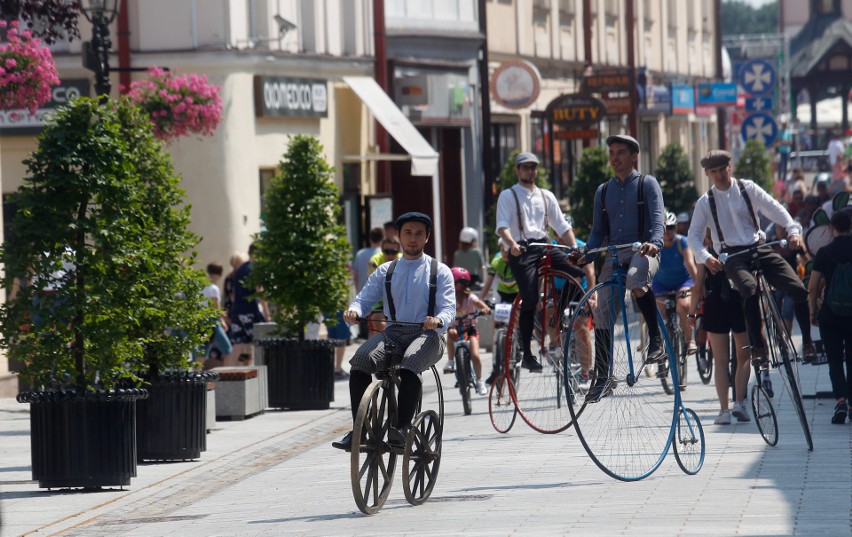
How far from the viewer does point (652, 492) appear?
11141 millimetres

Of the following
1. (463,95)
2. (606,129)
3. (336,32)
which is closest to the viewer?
(336,32)

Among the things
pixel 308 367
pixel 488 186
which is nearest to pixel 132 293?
pixel 308 367

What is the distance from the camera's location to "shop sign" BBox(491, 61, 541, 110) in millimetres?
35094

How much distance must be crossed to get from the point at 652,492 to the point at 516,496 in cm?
83

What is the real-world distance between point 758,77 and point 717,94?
33.3 ft

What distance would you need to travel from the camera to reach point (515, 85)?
116ft

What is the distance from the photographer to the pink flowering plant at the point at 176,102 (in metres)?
22.8

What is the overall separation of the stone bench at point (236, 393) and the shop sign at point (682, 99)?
34174 mm

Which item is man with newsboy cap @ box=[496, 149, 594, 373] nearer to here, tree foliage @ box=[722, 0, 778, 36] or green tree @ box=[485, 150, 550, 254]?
green tree @ box=[485, 150, 550, 254]

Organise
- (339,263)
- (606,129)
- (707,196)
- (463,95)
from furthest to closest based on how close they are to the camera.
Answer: (606,129) → (463,95) → (339,263) → (707,196)

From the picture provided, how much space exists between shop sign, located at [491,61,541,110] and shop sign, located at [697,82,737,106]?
587 inches

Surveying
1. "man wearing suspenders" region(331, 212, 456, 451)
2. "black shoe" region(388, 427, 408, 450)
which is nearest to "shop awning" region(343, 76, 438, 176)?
"man wearing suspenders" region(331, 212, 456, 451)

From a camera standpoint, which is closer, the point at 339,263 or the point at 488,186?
the point at 339,263

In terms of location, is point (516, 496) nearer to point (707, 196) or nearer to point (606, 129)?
point (707, 196)
